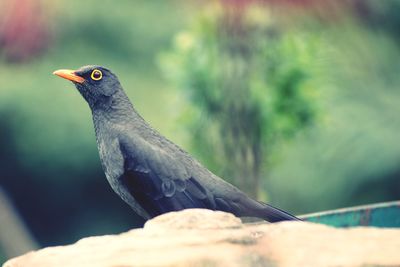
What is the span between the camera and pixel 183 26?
28.9 ft

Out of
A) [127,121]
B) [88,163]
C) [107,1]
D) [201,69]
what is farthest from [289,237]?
[107,1]

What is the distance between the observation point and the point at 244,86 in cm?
527

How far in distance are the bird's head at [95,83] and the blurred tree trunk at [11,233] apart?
398cm

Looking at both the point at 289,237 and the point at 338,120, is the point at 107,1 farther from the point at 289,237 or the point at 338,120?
the point at 289,237

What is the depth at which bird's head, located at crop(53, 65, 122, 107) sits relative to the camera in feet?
13.5

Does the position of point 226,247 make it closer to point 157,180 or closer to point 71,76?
point 157,180

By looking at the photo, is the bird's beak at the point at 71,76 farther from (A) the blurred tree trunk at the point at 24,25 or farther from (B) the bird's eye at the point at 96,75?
(A) the blurred tree trunk at the point at 24,25

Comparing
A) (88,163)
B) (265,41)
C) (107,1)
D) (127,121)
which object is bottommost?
(88,163)

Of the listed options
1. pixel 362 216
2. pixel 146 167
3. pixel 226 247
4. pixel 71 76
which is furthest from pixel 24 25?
pixel 226 247

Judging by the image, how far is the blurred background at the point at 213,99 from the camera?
201 inches

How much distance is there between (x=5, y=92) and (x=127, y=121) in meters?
3.99

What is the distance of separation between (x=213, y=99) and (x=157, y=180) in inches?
72.1

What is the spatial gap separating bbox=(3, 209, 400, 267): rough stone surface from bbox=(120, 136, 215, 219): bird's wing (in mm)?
1199

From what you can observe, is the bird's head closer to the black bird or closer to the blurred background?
the black bird
